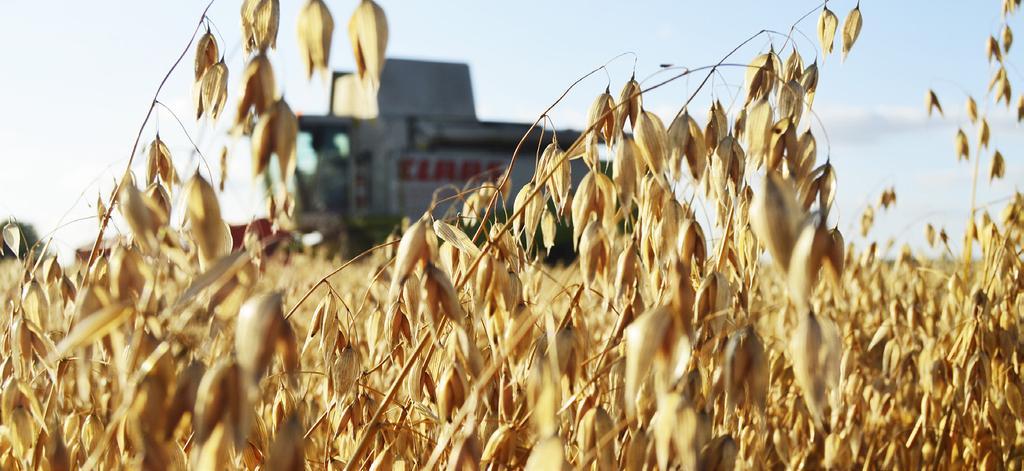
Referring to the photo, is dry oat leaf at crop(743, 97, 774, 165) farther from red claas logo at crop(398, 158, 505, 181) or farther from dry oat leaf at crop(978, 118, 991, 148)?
red claas logo at crop(398, 158, 505, 181)

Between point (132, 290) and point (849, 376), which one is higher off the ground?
point (132, 290)

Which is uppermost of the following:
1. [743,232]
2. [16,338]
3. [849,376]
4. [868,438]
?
[743,232]

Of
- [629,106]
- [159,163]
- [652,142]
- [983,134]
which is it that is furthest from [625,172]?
[983,134]

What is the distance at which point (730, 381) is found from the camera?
605 mm

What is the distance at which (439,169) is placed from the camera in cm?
1144

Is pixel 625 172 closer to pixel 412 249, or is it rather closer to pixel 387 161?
pixel 412 249

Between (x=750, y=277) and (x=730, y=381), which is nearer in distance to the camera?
(x=730, y=381)

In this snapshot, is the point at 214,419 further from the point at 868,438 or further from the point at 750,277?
the point at 868,438

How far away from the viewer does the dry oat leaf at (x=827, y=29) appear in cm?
101

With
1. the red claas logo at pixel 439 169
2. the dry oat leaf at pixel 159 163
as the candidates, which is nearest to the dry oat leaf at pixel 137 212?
the dry oat leaf at pixel 159 163

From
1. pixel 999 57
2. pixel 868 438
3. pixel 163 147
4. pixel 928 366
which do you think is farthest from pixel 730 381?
pixel 999 57

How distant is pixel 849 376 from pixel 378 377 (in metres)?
0.87

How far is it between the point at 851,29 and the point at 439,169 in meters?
10.5

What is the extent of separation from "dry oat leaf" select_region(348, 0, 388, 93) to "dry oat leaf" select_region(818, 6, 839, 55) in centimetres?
59
